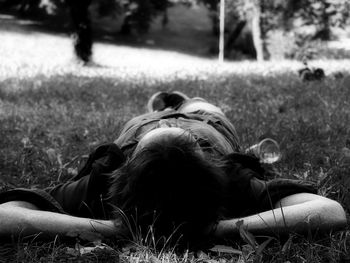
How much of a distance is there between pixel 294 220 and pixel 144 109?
3966 mm

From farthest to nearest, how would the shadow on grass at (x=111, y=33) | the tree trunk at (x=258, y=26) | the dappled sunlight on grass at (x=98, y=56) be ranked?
the shadow on grass at (x=111, y=33) < the tree trunk at (x=258, y=26) < the dappled sunlight on grass at (x=98, y=56)

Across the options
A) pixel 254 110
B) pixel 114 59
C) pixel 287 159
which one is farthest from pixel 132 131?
pixel 114 59

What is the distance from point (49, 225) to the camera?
2273mm

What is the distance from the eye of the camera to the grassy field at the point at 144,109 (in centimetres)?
217

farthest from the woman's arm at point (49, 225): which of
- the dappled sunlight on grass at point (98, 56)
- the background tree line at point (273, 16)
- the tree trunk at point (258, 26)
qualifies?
the tree trunk at point (258, 26)

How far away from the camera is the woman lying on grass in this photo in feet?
6.91

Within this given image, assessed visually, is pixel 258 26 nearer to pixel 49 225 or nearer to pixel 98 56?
pixel 98 56

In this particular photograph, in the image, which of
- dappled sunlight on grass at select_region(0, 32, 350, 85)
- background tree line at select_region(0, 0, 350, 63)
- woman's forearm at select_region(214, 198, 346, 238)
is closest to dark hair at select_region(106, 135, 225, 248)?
woman's forearm at select_region(214, 198, 346, 238)

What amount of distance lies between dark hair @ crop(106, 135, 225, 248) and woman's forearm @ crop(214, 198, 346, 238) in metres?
0.12

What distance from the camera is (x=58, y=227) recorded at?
89.7 inches

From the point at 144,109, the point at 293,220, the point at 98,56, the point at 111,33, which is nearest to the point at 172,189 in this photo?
the point at 293,220

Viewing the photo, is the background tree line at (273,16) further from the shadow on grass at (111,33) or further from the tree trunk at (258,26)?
the shadow on grass at (111,33)

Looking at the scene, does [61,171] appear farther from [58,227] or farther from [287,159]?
[287,159]

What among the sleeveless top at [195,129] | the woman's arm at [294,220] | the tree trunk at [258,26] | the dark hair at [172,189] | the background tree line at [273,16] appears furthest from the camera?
the tree trunk at [258,26]
